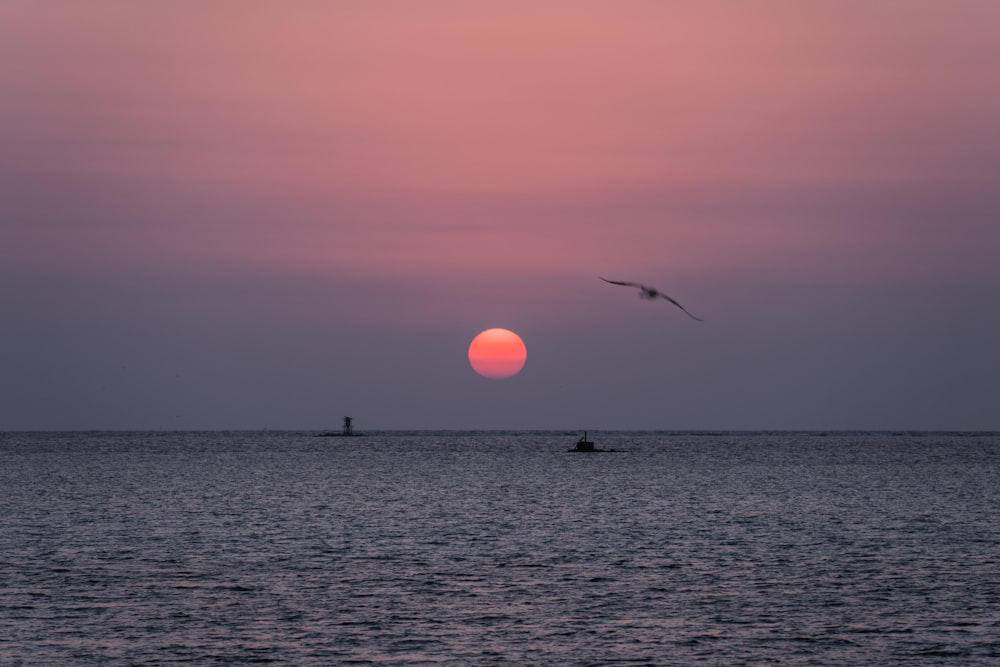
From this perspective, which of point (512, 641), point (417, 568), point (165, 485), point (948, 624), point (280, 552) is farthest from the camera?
point (165, 485)

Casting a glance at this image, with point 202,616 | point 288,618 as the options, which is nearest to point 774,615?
point 288,618

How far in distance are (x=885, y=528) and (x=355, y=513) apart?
1705 inches

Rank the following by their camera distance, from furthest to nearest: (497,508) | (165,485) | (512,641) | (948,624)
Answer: (165,485)
(497,508)
(948,624)
(512,641)

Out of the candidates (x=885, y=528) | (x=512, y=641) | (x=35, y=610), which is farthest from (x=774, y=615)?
(x=885, y=528)

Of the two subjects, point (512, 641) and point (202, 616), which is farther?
point (202, 616)

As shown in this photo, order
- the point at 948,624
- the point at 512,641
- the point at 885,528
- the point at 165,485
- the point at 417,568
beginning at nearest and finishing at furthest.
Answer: the point at 512,641
the point at 948,624
the point at 417,568
the point at 885,528
the point at 165,485

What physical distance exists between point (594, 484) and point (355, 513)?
5965 centimetres

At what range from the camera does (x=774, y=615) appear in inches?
1912

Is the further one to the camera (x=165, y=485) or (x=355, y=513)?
(x=165, y=485)

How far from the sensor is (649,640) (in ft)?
143

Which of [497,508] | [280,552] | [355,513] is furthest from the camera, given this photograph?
[497,508]

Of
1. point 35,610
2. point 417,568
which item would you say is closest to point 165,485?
point 417,568

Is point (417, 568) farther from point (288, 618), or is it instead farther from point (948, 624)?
point (948, 624)

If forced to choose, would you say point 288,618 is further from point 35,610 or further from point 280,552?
point 280,552
